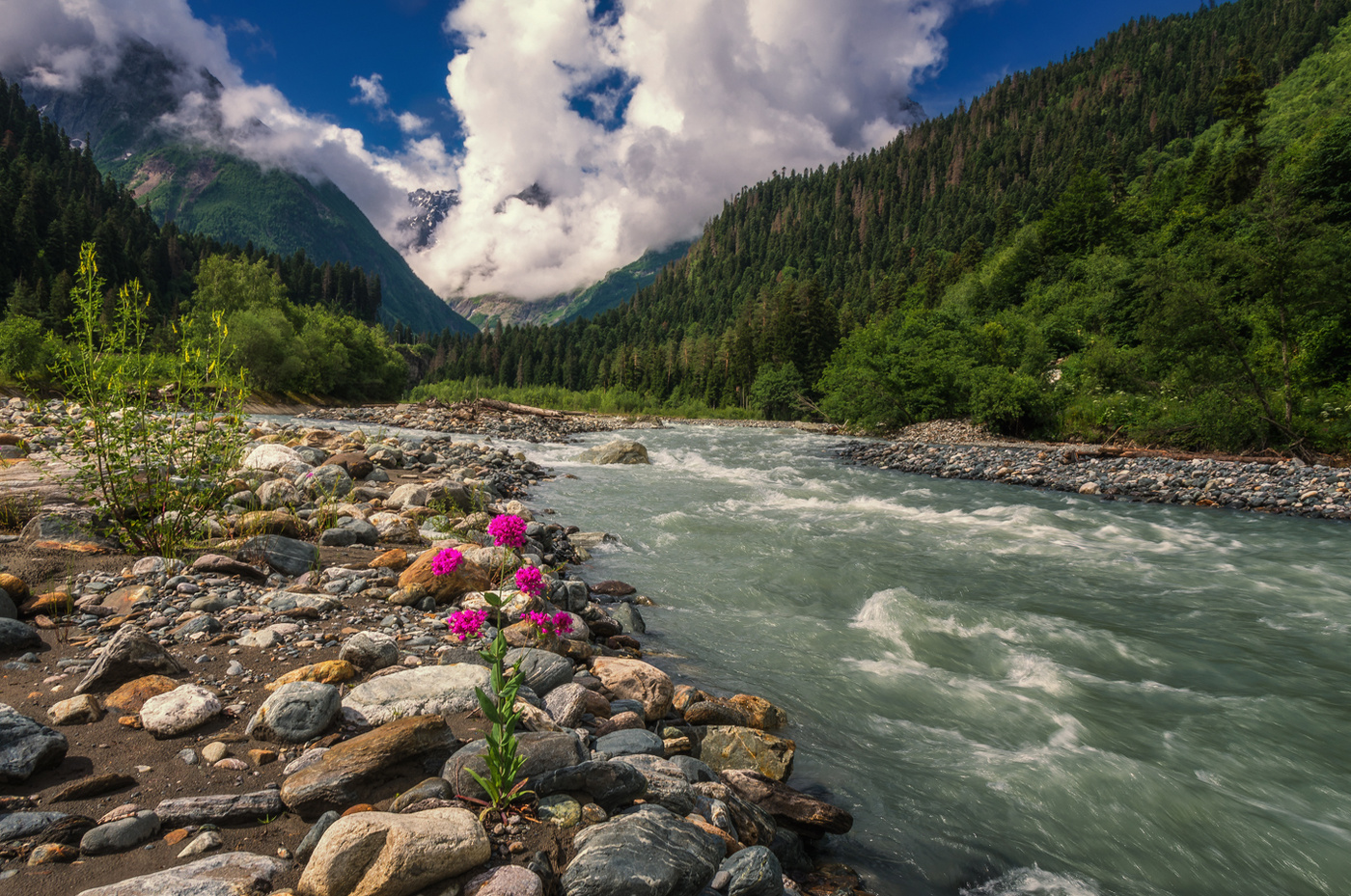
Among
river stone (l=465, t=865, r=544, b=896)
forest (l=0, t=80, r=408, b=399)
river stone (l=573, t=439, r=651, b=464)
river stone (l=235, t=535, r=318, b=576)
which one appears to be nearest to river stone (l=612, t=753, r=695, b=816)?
river stone (l=465, t=865, r=544, b=896)

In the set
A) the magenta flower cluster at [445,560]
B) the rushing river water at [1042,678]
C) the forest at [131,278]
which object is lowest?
the rushing river water at [1042,678]

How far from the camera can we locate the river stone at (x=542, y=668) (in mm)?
4359

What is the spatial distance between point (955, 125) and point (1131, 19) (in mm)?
57093

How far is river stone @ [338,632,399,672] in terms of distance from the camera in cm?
416

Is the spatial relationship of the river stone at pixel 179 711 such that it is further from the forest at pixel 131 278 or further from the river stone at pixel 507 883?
the forest at pixel 131 278

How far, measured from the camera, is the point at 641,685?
4.81 metres

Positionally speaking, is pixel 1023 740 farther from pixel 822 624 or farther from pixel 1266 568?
pixel 1266 568

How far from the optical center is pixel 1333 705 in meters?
5.82

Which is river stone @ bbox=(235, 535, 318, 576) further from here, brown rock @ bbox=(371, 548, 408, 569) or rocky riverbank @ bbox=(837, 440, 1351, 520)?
rocky riverbank @ bbox=(837, 440, 1351, 520)

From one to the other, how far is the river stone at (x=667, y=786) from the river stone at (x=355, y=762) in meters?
1.03

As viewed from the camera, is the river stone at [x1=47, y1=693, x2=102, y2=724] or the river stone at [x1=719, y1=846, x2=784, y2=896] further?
the river stone at [x1=47, y1=693, x2=102, y2=724]

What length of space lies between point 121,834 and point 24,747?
0.82m

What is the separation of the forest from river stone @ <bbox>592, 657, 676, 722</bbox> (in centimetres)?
2928

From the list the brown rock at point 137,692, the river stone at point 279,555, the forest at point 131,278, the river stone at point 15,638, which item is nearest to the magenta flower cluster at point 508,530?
the brown rock at point 137,692
